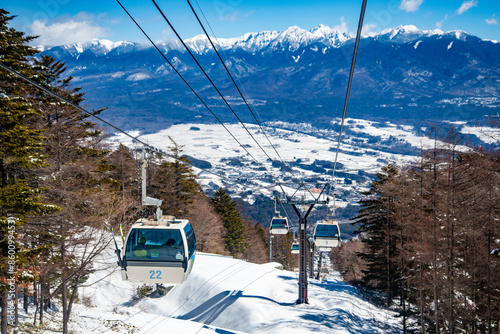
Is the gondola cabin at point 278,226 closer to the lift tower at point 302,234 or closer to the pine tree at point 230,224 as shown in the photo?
the lift tower at point 302,234

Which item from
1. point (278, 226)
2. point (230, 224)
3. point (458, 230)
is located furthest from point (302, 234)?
point (230, 224)

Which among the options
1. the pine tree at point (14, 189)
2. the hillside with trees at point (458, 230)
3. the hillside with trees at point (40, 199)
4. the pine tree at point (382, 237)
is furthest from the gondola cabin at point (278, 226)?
the pine tree at point (14, 189)

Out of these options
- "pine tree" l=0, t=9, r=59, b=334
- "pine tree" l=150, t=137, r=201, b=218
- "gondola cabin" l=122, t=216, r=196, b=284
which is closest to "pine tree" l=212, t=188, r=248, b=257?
"pine tree" l=150, t=137, r=201, b=218

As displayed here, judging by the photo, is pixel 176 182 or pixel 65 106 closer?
pixel 65 106

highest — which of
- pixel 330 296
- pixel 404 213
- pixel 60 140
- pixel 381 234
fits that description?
pixel 60 140

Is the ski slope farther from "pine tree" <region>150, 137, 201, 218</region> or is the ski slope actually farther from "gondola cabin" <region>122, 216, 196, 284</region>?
"pine tree" <region>150, 137, 201, 218</region>

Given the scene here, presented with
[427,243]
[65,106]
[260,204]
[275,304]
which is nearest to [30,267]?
[65,106]

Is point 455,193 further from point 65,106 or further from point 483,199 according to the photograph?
point 65,106
